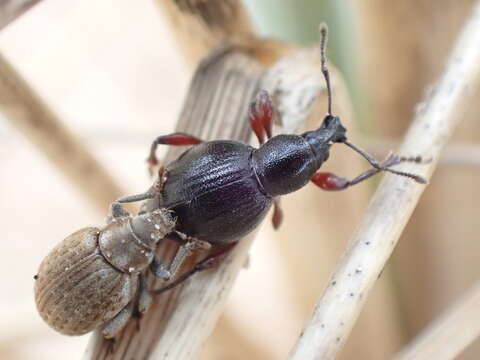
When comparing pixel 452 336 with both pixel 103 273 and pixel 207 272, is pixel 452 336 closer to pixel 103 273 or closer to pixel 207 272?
pixel 207 272

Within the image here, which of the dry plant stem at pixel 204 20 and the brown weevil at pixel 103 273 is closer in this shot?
the brown weevil at pixel 103 273

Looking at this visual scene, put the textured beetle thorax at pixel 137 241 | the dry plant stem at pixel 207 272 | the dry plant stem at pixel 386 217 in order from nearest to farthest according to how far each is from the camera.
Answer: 1. the dry plant stem at pixel 386 217
2. the dry plant stem at pixel 207 272
3. the textured beetle thorax at pixel 137 241

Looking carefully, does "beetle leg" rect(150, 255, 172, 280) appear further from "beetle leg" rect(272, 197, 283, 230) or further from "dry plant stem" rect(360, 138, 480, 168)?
"dry plant stem" rect(360, 138, 480, 168)

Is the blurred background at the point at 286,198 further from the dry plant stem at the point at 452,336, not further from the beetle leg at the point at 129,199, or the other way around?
the dry plant stem at the point at 452,336

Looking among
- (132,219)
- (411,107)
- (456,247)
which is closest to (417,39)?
(411,107)

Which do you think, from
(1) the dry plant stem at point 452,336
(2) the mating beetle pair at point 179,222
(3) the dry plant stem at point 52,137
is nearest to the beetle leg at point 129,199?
(2) the mating beetle pair at point 179,222

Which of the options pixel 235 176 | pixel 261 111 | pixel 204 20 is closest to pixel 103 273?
pixel 235 176

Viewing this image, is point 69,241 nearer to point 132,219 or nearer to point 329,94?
point 132,219
